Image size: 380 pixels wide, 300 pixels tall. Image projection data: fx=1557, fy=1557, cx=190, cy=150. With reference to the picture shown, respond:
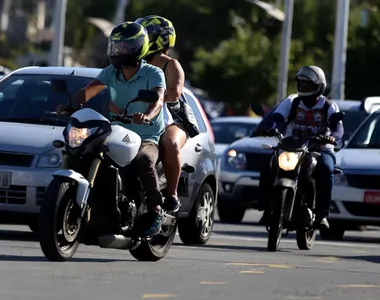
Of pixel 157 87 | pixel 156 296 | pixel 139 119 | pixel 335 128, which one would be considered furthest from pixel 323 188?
pixel 156 296

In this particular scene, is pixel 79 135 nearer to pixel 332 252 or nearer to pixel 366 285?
pixel 366 285

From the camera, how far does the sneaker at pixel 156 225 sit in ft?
37.4

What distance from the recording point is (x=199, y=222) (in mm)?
14398

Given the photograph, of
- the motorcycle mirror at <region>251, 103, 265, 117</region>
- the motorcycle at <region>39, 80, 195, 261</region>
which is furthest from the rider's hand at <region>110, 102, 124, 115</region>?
the motorcycle mirror at <region>251, 103, 265, 117</region>

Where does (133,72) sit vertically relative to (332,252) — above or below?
above

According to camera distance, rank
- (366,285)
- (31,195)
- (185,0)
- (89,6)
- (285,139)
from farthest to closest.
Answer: (89,6) → (185,0) → (285,139) → (31,195) → (366,285)

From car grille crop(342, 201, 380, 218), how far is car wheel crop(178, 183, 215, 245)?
104 inches

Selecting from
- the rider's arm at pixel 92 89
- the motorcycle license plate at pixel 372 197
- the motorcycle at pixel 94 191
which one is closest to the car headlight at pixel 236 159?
the motorcycle license plate at pixel 372 197

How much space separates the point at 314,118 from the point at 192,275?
4635 millimetres

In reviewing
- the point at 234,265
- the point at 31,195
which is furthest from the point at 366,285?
the point at 31,195

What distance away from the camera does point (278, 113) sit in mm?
14812

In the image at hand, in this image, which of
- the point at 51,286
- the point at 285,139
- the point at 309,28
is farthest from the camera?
the point at 309,28

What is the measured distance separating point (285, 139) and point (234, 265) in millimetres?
2863

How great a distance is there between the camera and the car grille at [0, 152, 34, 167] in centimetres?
1342
